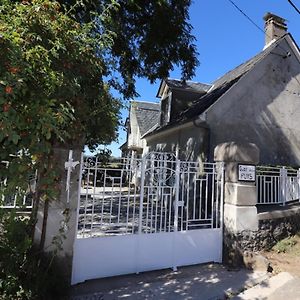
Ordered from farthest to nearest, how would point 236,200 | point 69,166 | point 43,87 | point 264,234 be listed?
point 264,234 < point 236,200 < point 69,166 < point 43,87

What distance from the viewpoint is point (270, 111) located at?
12.3 m

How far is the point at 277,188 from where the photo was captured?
9062 mm

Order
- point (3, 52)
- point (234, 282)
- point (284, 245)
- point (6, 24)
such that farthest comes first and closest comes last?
point (284, 245) < point (234, 282) < point (6, 24) < point (3, 52)

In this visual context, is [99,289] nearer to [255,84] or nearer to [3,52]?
[3,52]

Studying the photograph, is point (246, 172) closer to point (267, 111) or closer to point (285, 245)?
point (285, 245)

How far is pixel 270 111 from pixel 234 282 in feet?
27.3

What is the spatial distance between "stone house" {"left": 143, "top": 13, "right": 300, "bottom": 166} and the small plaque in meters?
3.92

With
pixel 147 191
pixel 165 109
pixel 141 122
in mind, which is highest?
pixel 141 122

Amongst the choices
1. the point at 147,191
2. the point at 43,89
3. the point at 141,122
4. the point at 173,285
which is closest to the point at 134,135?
the point at 141,122

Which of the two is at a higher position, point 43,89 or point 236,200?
point 43,89

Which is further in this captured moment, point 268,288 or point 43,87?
point 268,288

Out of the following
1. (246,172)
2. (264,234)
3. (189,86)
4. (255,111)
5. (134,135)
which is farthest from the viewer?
(134,135)

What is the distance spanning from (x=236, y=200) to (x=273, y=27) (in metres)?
10.3

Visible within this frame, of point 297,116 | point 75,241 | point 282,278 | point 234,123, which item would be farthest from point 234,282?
point 297,116
